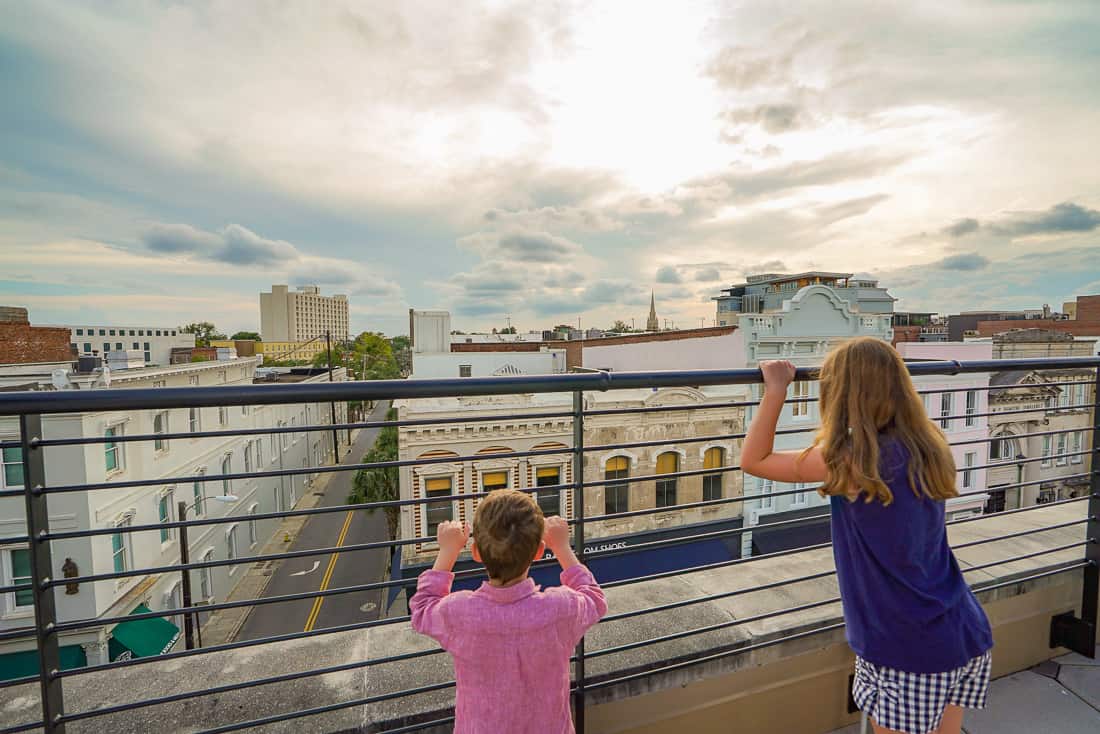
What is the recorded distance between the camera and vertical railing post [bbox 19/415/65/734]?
130 centimetres

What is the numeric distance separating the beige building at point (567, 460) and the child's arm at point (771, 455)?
38.9 ft

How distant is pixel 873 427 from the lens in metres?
1.34

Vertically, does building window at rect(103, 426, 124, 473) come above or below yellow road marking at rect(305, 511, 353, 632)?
above

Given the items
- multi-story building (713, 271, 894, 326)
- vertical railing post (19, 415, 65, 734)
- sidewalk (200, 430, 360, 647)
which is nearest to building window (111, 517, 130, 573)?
sidewalk (200, 430, 360, 647)

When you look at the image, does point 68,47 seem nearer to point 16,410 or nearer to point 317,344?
point 16,410

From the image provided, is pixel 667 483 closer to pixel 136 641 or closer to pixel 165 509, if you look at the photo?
pixel 136 641

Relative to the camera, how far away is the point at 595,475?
14.8 metres

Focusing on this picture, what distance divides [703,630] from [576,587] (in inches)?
33.5

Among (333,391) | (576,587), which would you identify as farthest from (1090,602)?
(333,391)

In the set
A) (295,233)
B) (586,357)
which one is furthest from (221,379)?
(295,233)

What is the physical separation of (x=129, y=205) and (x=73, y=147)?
898 centimetres

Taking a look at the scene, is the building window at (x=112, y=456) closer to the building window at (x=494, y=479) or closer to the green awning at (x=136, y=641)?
the green awning at (x=136, y=641)

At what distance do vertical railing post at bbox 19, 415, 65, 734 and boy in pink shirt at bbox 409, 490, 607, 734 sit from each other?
942mm

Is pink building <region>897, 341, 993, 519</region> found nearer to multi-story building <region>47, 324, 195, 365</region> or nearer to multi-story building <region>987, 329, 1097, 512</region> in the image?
multi-story building <region>987, 329, 1097, 512</region>
